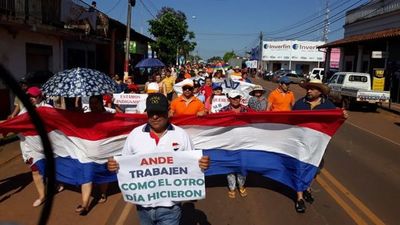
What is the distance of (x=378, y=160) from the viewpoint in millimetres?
10195

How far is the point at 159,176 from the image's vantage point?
3.74 metres

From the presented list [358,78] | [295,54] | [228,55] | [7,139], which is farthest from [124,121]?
[228,55]

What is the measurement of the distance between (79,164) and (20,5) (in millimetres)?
10174

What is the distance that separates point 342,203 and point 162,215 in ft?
12.7

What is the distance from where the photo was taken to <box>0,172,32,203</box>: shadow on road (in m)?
6.79

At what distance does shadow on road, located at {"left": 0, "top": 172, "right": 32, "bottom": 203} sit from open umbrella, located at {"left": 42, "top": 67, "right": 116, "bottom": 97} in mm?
1821

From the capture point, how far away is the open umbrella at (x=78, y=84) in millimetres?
5816

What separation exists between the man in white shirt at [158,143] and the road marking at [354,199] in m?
3.36

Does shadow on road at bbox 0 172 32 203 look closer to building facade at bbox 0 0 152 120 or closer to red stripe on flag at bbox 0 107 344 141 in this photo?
red stripe on flag at bbox 0 107 344 141

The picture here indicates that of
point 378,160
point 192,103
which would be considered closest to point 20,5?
point 192,103

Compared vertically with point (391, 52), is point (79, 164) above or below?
below

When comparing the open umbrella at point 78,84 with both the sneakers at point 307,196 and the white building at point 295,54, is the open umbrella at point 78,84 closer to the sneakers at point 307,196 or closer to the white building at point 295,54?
the sneakers at point 307,196

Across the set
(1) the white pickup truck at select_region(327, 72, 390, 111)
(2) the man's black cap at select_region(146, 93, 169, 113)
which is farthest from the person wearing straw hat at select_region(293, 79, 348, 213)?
(1) the white pickup truck at select_region(327, 72, 390, 111)

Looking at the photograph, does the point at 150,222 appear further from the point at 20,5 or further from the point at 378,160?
→ the point at 20,5
